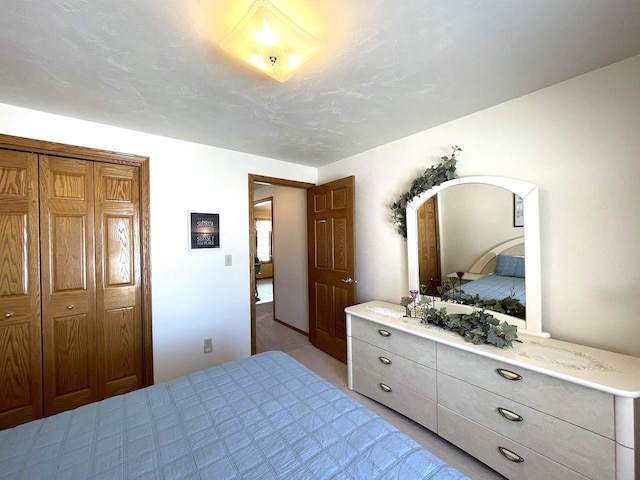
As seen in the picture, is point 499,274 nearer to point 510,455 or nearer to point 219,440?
point 510,455

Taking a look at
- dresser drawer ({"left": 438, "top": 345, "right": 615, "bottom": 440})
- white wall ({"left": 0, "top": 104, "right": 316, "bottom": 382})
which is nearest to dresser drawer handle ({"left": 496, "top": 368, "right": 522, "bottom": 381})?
dresser drawer ({"left": 438, "top": 345, "right": 615, "bottom": 440})

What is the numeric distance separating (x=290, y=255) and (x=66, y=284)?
101 inches

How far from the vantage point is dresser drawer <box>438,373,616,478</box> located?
1.17m

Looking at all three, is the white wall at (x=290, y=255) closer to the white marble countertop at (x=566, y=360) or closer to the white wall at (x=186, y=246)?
the white wall at (x=186, y=246)

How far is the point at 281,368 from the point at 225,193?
1.92 m

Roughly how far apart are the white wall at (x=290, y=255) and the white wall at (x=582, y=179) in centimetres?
236

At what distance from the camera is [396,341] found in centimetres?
199

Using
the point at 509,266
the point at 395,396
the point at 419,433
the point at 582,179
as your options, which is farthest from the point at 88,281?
the point at 582,179

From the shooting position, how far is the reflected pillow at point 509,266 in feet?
5.80

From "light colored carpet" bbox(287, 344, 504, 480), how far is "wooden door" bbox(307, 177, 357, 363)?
22 centimetres

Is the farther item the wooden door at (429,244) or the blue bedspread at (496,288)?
the wooden door at (429,244)

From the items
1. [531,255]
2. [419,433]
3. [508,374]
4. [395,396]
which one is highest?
[531,255]

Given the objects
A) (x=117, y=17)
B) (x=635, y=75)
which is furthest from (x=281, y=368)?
(x=635, y=75)

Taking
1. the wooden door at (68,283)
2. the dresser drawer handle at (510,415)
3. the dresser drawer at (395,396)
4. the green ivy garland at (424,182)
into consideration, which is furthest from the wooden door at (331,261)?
the wooden door at (68,283)
